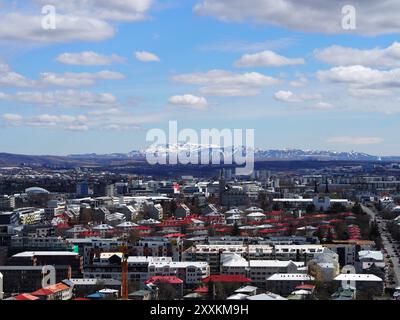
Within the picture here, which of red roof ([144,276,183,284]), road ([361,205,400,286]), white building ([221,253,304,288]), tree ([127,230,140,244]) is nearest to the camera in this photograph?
red roof ([144,276,183,284])

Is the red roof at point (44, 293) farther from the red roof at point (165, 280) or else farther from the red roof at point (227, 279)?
the red roof at point (227, 279)

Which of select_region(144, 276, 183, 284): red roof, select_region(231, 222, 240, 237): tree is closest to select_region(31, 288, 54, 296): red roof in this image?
select_region(144, 276, 183, 284): red roof

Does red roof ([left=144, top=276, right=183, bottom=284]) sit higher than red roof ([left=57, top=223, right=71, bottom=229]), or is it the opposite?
red roof ([left=57, top=223, right=71, bottom=229])

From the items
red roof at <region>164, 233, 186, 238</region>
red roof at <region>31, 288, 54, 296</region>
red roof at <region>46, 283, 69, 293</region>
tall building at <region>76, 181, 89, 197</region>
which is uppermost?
tall building at <region>76, 181, 89, 197</region>

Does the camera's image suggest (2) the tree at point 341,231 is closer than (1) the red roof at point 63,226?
Yes

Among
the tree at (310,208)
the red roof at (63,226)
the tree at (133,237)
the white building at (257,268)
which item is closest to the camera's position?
the white building at (257,268)

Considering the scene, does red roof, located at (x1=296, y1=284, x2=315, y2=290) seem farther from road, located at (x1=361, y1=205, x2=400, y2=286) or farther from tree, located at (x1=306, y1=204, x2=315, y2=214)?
tree, located at (x1=306, y1=204, x2=315, y2=214)

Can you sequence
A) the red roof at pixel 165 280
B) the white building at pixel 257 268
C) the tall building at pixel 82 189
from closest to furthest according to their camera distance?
the red roof at pixel 165 280, the white building at pixel 257 268, the tall building at pixel 82 189

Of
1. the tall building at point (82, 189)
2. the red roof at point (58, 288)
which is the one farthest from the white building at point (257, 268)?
the tall building at point (82, 189)

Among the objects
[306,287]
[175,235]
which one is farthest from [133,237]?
[306,287]
